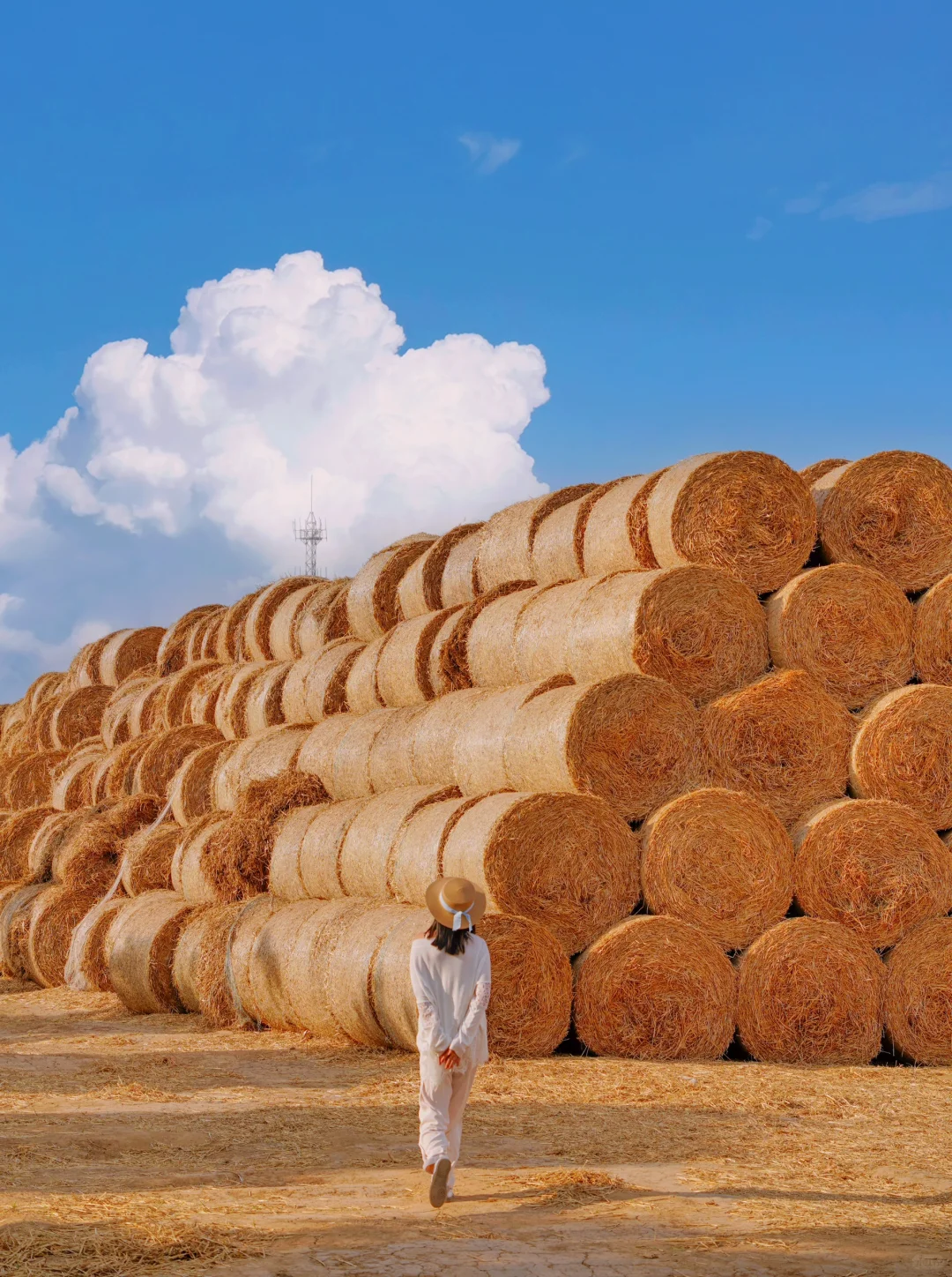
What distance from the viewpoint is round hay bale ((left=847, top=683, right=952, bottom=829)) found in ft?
34.3

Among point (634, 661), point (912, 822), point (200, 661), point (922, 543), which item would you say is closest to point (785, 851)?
point (912, 822)

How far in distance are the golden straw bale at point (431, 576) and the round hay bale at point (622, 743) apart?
3817 millimetres

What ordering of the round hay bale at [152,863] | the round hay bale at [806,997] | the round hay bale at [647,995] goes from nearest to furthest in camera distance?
1. the round hay bale at [647,995]
2. the round hay bale at [806,997]
3. the round hay bale at [152,863]

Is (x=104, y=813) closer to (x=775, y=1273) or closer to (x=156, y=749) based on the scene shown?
(x=156, y=749)

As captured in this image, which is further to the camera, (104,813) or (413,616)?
(104,813)

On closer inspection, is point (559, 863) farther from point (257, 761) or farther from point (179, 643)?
point (179, 643)

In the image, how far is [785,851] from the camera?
10195 millimetres

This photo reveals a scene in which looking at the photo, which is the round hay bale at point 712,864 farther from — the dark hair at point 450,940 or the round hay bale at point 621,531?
the dark hair at point 450,940

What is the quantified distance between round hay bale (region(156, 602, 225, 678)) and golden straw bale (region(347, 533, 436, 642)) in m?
4.90

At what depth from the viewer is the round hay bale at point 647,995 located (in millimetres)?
9852

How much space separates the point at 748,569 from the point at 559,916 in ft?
8.75

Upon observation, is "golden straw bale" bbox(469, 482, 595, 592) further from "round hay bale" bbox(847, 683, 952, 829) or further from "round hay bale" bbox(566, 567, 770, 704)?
"round hay bale" bbox(847, 683, 952, 829)

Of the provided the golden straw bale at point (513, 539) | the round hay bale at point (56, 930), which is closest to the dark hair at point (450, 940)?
the golden straw bale at point (513, 539)

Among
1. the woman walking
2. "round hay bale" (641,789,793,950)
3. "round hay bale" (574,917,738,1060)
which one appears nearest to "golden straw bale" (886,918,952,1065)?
"round hay bale" (641,789,793,950)
